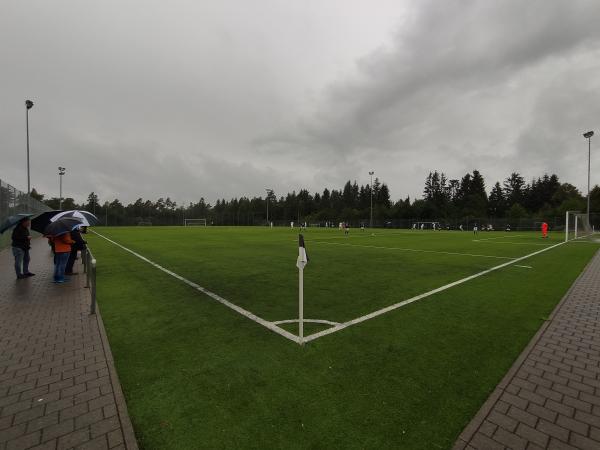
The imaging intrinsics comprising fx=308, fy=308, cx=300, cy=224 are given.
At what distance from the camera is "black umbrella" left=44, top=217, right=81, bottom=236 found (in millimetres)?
7598

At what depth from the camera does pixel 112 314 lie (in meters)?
6.07

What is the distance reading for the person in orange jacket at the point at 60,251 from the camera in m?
8.52

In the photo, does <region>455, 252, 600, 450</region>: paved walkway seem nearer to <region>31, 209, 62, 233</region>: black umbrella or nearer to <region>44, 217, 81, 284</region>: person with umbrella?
<region>44, 217, 81, 284</region>: person with umbrella

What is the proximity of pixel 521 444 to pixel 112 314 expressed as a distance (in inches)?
258

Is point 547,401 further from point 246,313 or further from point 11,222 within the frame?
point 11,222

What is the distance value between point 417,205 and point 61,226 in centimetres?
8636

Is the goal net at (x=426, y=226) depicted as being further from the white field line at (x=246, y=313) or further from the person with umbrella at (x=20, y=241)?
the person with umbrella at (x=20, y=241)

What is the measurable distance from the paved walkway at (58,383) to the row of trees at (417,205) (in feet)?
232

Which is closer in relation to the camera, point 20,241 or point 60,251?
Result: point 60,251

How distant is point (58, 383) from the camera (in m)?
3.61

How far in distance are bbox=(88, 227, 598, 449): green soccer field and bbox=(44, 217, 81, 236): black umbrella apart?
5.95ft

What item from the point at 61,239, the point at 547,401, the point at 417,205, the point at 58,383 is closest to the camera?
the point at 547,401

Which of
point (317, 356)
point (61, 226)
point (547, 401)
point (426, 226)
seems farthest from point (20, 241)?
point (426, 226)

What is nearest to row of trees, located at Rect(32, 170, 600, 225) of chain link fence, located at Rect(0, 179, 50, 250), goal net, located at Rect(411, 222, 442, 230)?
goal net, located at Rect(411, 222, 442, 230)
